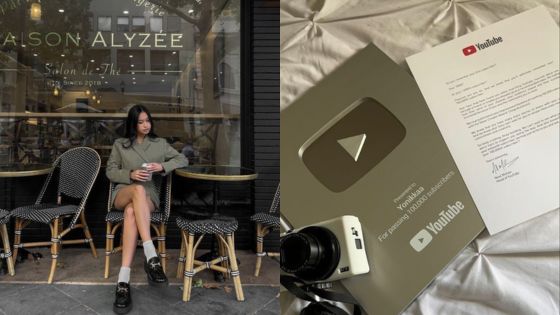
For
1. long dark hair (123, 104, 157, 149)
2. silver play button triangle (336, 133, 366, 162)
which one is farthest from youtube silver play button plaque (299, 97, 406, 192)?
long dark hair (123, 104, 157, 149)

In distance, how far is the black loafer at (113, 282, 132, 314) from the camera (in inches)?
23.5

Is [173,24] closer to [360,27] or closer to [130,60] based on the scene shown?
[130,60]

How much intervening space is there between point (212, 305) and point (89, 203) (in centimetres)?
26

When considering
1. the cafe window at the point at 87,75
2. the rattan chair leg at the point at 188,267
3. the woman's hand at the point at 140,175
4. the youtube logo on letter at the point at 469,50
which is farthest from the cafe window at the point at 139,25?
the youtube logo on letter at the point at 469,50

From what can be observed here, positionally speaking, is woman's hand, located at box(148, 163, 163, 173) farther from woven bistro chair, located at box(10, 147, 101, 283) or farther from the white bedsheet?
the white bedsheet

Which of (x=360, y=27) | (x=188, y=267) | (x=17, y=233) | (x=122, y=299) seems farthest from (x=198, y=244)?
(x=360, y=27)

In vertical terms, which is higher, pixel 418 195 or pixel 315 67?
pixel 315 67

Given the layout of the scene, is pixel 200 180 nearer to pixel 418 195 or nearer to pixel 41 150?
pixel 41 150

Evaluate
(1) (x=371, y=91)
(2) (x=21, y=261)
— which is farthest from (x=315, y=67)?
(2) (x=21, y=261)

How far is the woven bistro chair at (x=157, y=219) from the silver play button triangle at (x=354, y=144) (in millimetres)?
286

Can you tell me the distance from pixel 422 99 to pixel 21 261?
696 millimetres

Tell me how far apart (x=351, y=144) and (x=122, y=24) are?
0.41 meters

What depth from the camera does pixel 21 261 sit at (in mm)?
595

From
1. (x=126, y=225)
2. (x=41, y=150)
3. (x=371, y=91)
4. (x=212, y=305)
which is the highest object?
(x=371, y=91)
